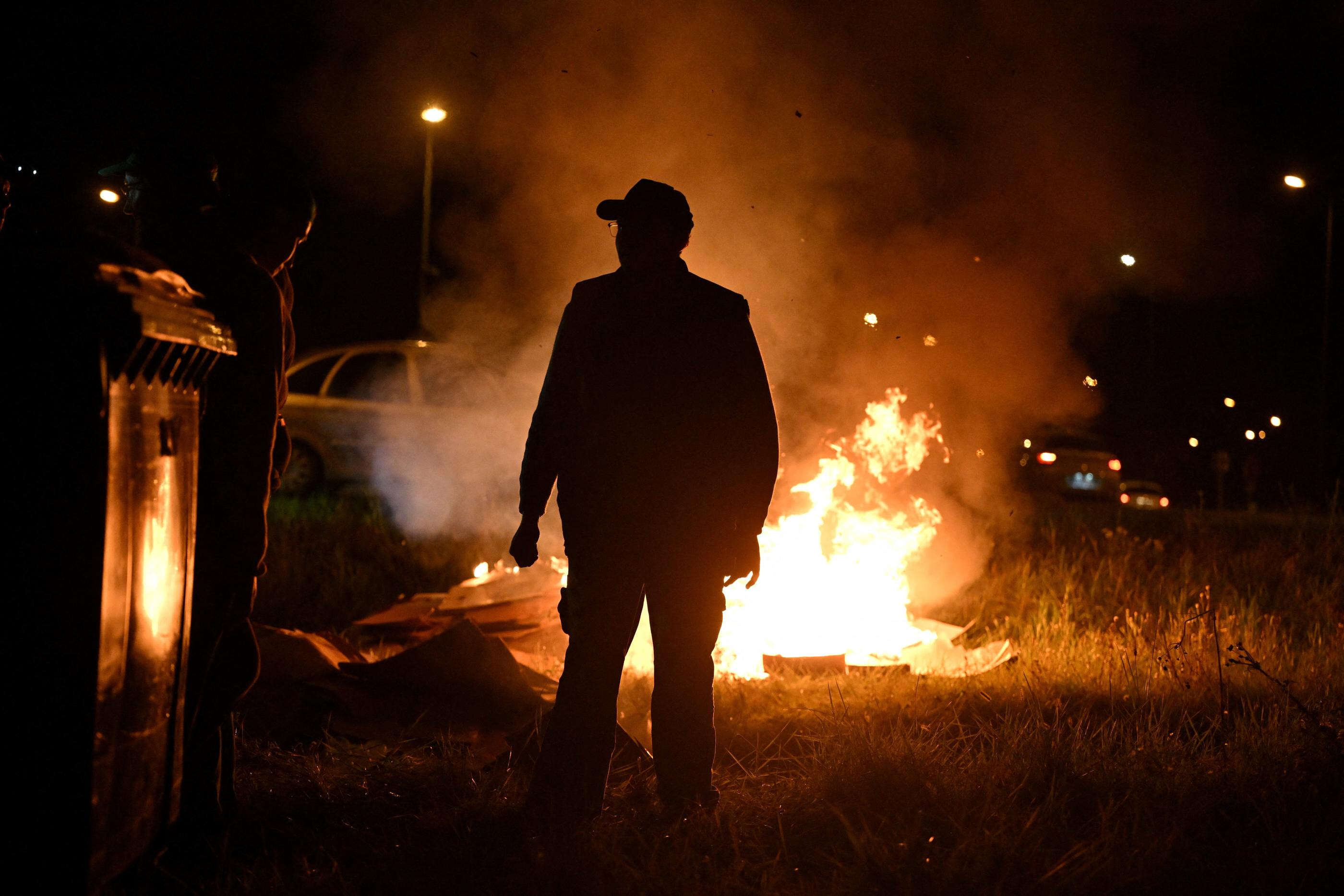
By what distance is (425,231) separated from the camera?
1393 cm

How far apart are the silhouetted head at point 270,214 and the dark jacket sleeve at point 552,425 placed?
75 centimetres

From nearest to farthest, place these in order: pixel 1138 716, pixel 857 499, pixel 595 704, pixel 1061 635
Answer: pixel 595 704 → pixel 1138 716 → pixel 1061 635 → pixel 857 499

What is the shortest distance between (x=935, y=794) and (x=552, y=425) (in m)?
1.57

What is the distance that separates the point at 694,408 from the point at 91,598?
5.07 ft

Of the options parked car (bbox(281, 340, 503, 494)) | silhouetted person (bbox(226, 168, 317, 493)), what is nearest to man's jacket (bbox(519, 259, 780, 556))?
silhouetted person (bbox(226, 168, 317, 493))

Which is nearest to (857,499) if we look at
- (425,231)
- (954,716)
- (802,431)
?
(802,431)

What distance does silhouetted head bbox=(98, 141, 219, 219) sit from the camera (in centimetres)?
243

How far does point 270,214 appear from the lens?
2639 millimetres

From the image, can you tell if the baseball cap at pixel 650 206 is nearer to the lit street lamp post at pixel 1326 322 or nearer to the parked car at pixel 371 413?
the parked car at pixel 371 413

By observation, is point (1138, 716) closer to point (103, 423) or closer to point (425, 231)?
point (103, 423)

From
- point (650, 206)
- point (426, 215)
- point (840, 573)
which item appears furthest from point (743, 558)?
point (426, 215)

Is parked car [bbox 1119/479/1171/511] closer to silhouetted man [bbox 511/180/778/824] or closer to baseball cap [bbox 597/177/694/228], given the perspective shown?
silhouetted man [bbox 511/180/778/824]

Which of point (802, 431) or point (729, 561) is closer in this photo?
point (729, 561)

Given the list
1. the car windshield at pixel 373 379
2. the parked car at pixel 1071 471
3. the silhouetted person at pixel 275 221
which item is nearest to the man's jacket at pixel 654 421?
the silhouetted person at pixel 275 221
